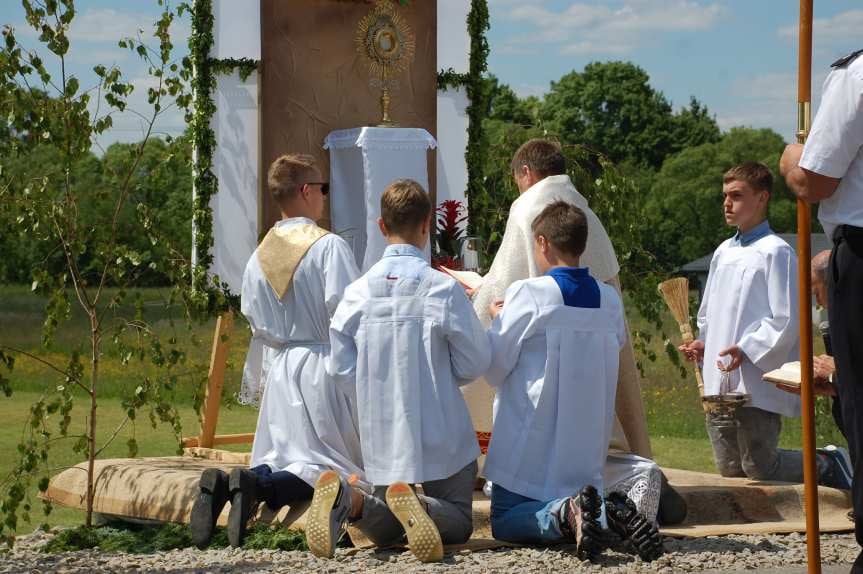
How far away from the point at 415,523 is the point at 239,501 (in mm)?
990

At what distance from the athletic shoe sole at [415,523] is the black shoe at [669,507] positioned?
148 centimetres

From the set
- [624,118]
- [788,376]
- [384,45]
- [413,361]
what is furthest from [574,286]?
[624,118]

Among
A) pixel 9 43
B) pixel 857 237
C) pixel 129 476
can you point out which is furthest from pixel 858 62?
pixel 129 476

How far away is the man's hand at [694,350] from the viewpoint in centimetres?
780

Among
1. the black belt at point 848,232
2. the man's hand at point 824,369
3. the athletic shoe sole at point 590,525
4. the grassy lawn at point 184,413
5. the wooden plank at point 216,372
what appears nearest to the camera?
the black belt at point 848,232

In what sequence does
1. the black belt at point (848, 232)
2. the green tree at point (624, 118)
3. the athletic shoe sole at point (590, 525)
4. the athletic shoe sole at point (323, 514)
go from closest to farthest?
1. the black belt at point (848, 232)
2. the athletic shoe sole at point (590, 525)
3. the athletic shoe sole at point (323, 514)
4. the green tree at point (624, 118)

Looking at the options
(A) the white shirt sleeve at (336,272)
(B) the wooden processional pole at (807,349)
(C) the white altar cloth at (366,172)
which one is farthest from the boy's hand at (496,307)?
(B) the wooden processional pole at (807,349)

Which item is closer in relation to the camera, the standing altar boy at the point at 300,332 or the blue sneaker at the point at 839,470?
the standing altar boy at the point at 300,332

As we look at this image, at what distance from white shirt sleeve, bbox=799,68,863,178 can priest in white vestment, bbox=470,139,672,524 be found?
8.57 feet

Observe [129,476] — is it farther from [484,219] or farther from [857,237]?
[857,237]

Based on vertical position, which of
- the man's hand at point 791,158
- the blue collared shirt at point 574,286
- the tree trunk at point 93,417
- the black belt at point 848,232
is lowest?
the tree trunk at point 93,417

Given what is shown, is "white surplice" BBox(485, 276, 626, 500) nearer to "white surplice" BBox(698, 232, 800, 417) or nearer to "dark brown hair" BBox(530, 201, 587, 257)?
"dark brown hair" BBox(530, 201, 587, 257)

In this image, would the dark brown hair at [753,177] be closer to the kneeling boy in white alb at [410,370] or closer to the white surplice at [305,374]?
the kneeling boy in white alb at [410,370]

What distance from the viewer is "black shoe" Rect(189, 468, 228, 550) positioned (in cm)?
625
